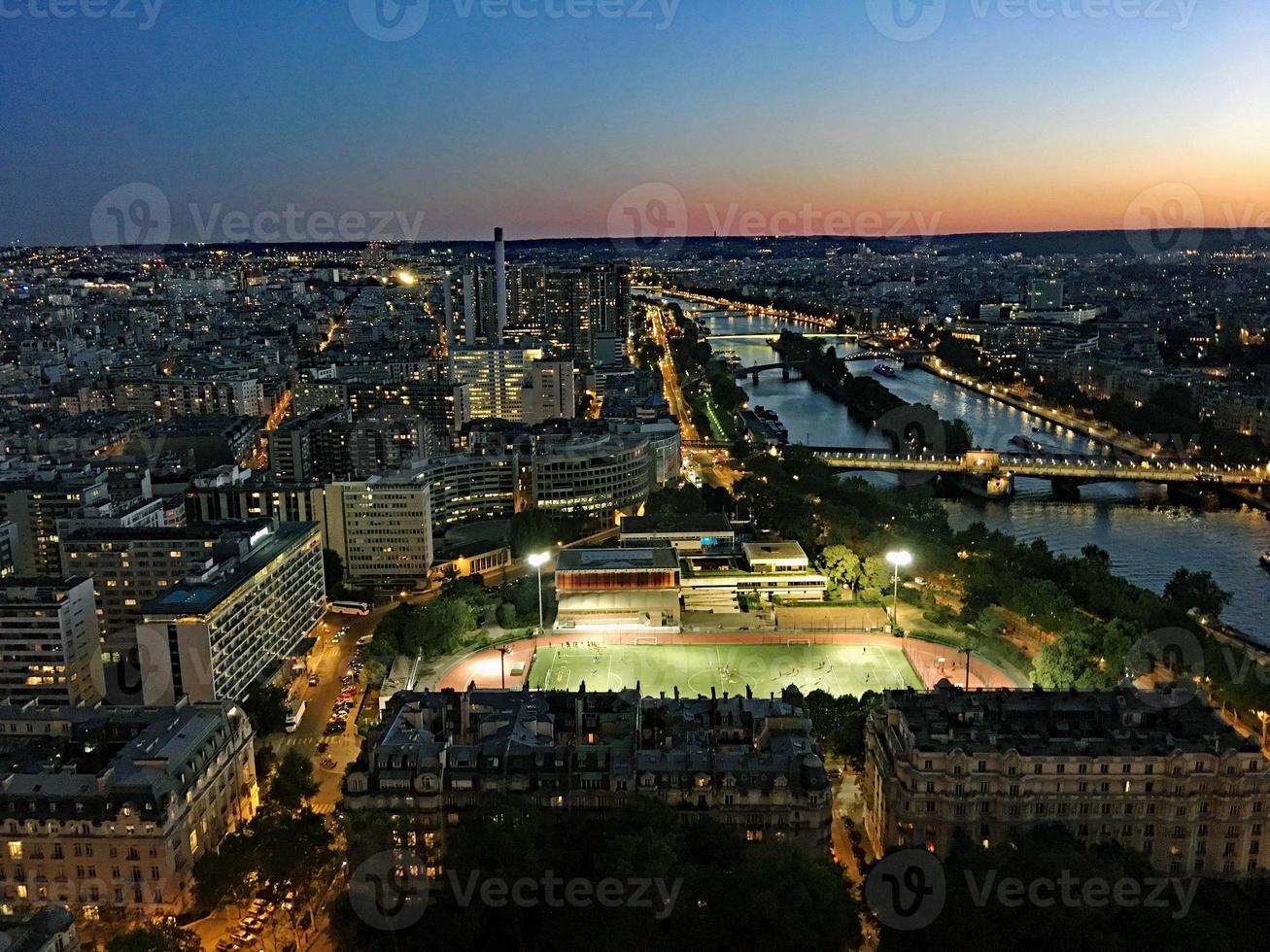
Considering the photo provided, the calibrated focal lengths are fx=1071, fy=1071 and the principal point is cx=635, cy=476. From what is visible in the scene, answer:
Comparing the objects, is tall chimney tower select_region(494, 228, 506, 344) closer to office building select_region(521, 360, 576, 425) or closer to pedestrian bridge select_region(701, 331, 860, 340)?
office building select_region(521, 360, 576, 425)

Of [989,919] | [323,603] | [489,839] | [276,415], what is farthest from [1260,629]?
[276,415]

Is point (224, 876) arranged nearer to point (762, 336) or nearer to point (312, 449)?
point (312, 449)

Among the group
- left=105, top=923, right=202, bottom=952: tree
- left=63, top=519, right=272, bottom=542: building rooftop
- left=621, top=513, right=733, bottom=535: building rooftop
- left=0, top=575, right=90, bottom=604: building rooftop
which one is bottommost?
left=105, top=923, right=202, bottom=952: tree

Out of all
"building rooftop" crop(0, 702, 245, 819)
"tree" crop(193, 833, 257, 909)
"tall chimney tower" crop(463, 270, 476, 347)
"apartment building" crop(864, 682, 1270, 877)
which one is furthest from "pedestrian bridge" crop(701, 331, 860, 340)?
"tree" crop(193, 833, 257, 909)

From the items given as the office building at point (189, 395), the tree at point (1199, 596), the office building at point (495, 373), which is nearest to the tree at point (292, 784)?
the tree at point (1199, 596)

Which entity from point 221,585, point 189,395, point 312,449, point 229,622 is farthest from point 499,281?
point 229,622

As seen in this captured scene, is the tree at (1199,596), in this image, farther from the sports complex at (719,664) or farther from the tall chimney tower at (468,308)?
the tall chimney tower at (468,308)
